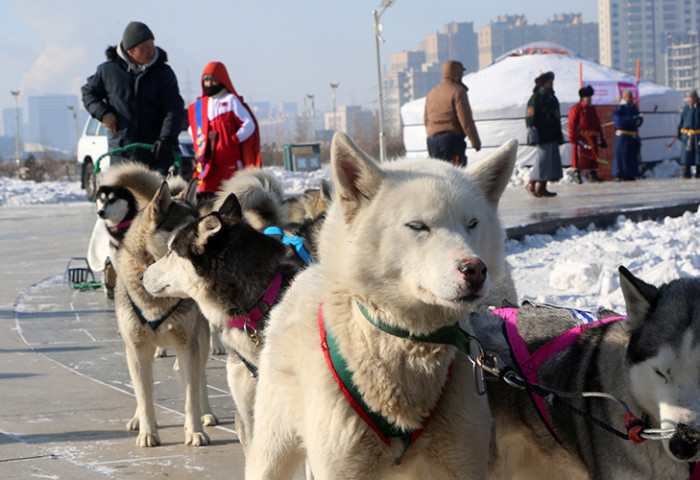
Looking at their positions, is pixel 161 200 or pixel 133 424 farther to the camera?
pixel 161 200

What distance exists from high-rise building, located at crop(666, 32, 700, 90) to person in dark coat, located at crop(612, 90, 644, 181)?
158 m

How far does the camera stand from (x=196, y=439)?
429cm

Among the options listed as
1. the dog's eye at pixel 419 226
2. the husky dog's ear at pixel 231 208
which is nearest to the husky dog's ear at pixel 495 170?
the dog's eye at pixel 419 226

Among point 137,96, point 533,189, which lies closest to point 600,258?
point 137,96

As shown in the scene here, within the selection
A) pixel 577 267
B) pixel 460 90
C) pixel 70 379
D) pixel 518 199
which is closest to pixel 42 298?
pixel 70 379

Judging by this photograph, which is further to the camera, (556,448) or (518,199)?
(518,199)

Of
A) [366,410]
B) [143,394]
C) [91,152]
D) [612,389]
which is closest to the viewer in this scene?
[366,410]

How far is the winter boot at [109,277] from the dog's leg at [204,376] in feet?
10.6

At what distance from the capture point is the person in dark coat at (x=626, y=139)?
19.6 metres

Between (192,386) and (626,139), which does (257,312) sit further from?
(626,139)

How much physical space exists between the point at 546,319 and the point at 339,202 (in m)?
1.01

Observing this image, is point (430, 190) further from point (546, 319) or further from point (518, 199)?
point (518, 199)

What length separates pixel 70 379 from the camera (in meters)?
5.48

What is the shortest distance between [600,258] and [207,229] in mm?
5142
